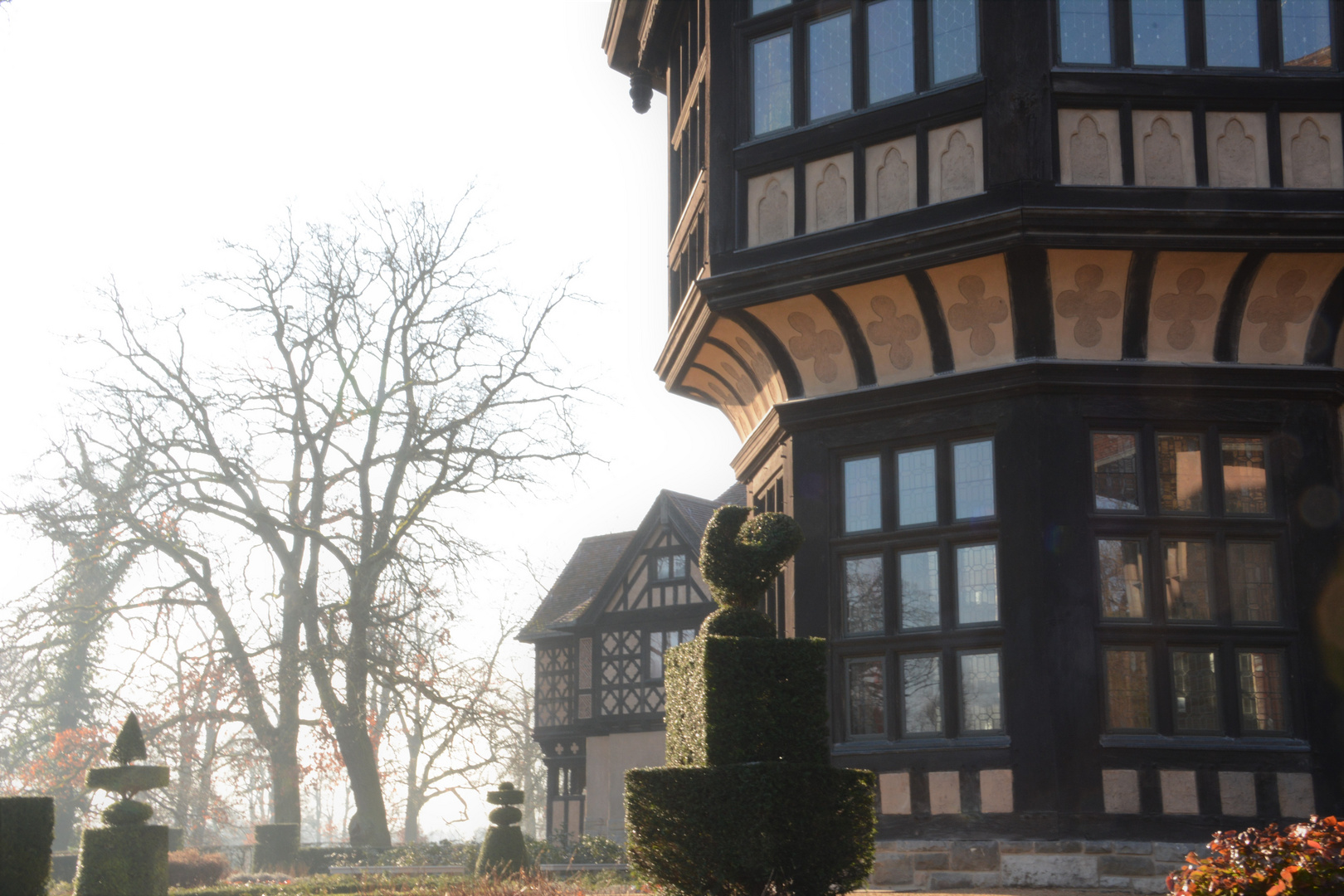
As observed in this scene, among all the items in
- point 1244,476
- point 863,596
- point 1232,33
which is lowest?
point 863,596

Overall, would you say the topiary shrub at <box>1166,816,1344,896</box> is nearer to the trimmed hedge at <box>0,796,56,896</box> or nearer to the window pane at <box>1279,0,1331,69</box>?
Result: the window pane at <box>1279,0,1331,69</box>

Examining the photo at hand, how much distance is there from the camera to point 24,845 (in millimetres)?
14609

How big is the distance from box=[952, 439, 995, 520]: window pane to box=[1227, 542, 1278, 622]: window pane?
6.40 ft

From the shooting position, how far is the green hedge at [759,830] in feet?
26.2

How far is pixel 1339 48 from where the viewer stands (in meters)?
10.1

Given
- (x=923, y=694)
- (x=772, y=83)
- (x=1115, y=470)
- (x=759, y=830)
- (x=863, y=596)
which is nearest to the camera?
(x=759, y=830)

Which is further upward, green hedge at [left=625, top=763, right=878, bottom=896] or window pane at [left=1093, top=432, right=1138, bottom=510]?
window pane at [left=1093, top=432, right=1138, bottom=510]

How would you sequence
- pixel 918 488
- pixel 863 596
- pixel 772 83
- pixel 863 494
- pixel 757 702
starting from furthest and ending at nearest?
pixel 772 83
pixel 863 494
pixel 863 596
pixel 918 488
pixel 757 702

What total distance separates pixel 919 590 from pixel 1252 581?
8.62 ft

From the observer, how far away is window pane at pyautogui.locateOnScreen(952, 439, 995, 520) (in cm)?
1028

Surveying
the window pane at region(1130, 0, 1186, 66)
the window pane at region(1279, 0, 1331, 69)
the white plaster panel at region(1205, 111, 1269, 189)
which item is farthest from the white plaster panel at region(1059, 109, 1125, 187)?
the window pane at region(1279, 0, 1331, 69)

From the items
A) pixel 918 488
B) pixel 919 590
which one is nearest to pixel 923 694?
pixel 919 590

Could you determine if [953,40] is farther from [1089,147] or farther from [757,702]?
[757,702]

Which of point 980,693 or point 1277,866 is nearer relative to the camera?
point 1277,866
